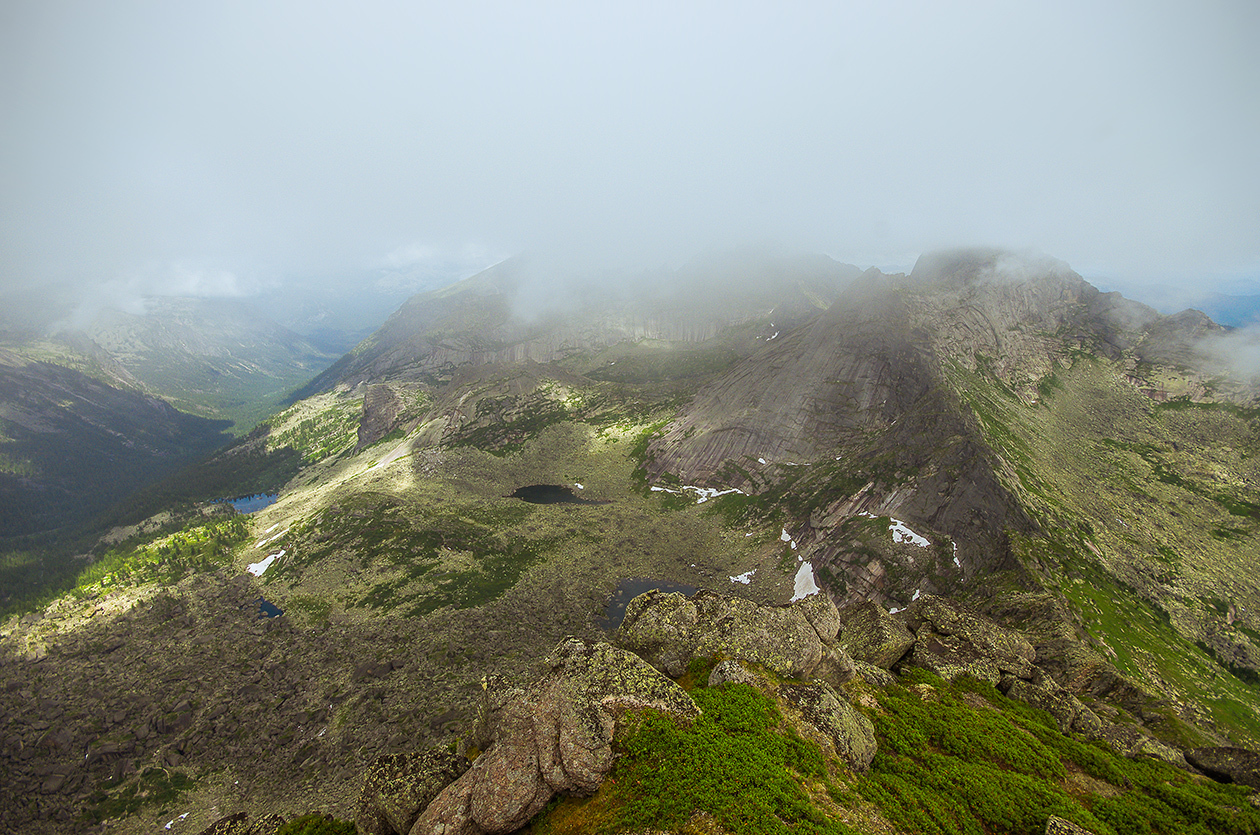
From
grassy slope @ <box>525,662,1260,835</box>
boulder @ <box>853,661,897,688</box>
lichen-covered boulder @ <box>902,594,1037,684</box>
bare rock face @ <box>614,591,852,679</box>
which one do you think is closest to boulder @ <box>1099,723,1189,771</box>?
grassy slope @ <box>525,662,1260,835</box>

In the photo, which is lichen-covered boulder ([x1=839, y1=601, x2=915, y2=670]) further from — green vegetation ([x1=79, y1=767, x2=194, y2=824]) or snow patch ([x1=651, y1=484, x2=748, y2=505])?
green vegetation ([x1=79, y1=767, x2=194, y2=824])

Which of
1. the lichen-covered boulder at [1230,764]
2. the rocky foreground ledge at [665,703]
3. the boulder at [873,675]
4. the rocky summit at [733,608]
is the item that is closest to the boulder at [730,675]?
the rocky foreground ledge at [665,703]

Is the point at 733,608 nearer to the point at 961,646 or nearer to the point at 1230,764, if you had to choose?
the point at 961,646

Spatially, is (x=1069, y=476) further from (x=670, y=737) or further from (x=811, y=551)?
(x=670, y=737)

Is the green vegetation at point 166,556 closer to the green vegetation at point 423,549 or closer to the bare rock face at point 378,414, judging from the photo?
the green vegetation at point 423,549

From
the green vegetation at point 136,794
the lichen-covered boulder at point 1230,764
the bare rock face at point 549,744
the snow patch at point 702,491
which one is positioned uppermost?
the bare rock face at point 549,744

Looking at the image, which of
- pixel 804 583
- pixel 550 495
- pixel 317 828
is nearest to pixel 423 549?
pixel 550 495

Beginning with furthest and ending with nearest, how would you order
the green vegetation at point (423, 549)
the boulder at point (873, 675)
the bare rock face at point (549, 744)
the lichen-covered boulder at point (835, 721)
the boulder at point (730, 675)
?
the green vegetation at point (423, 549) → the boulder at point (873, 675) → the boulder at point (730, 675) → the lichen-covered boulder at point (835, 721) → the bare rock face at point (549, 744)

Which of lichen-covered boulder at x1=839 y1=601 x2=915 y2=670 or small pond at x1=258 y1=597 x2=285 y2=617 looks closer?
lichen-covered boulder at x1=839 y1=601 x2=915 y2=670
